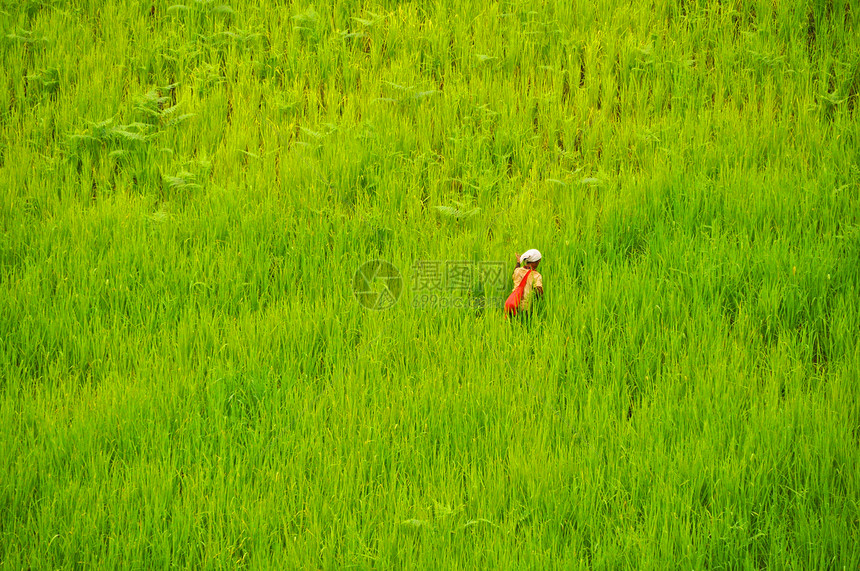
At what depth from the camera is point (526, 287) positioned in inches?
175

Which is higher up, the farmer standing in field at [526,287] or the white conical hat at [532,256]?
the white conical hat at [532,256]

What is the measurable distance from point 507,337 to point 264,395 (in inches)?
61.8

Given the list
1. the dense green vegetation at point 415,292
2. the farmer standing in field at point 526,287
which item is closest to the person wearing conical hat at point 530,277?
the farmer standing in field at point 526,287

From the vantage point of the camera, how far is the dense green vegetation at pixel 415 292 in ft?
11.2

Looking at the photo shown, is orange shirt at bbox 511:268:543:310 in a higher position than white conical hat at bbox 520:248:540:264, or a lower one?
lower

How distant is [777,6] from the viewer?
22.4 ft

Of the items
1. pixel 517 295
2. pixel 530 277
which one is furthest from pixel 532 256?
pixel 517 295

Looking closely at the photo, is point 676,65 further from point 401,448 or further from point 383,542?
point 383,542

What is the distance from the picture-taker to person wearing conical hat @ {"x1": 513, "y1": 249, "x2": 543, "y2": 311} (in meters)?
4.44

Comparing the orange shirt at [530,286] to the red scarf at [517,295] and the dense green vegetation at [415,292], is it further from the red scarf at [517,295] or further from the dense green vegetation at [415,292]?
the dense green vegetation at [415,292]

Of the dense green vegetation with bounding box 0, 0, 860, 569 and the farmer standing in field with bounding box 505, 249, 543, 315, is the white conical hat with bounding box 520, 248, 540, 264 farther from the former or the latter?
the dense green vegetation with bounding box 0, 0, 860, 569

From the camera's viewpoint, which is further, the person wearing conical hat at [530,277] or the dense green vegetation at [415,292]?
the person wearing conical hat at [530,277]

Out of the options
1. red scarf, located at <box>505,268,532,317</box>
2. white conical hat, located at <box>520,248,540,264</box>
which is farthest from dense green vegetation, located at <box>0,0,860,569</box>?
white conical hat, located at <box>520,248,540,264</box>

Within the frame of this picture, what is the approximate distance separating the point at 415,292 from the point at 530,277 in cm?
83
